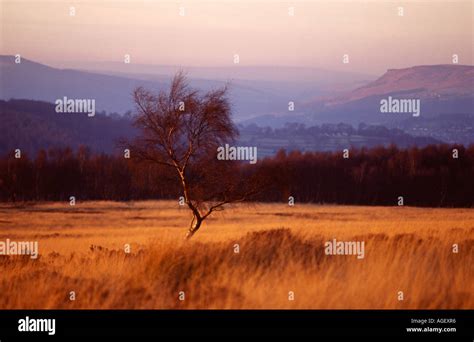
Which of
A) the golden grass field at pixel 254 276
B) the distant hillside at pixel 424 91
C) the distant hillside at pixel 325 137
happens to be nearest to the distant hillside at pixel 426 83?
the distant hillside at pixel 424 91

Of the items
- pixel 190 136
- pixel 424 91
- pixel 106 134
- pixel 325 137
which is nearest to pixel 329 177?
pixel 325 137

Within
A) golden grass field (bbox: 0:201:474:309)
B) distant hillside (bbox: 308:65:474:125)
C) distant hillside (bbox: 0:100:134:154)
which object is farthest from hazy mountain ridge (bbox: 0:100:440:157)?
golden grass field (bbox: 0:201:474:309)

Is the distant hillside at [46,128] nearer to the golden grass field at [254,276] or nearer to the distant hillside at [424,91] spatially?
the distant hillside at [424,91]

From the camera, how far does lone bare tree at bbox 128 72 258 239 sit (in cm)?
1920

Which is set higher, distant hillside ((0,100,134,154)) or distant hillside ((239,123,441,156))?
distant hillside ((0,100,134,154))

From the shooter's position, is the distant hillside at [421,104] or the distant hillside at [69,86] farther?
the distant hillside at [69,86]

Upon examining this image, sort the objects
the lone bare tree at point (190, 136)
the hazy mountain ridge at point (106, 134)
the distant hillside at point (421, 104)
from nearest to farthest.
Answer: the lone bare tree at point (190, 136)
the distant hillside at point (421, 104)
the hazy mountain ridge at point (106, 134)

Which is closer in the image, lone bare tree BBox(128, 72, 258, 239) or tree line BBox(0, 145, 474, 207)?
lone bare tree BBox(128, 72, 258, 239)

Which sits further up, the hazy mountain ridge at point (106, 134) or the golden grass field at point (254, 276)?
the hazy mountain ridge at point (106, 134)

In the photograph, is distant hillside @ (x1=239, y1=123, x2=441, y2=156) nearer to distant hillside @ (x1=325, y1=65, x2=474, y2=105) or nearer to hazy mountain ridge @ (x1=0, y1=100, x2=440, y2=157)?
hazy mountain ridge @ (x1=0, y1=100, x2=440, y2=157)

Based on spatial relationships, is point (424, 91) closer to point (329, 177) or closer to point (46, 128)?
point (329, 177)

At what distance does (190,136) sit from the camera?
63.0ft

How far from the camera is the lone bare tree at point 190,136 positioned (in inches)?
756

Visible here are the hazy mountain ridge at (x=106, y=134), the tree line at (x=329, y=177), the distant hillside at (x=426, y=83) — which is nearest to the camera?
the distant hillside at (x=426, y=83)
